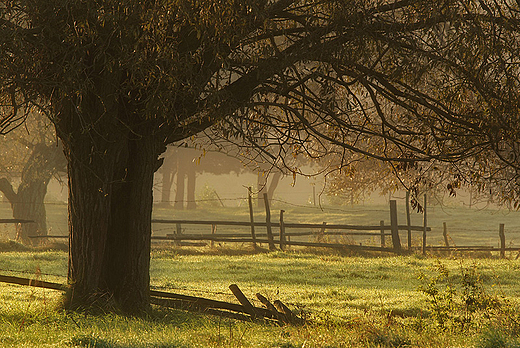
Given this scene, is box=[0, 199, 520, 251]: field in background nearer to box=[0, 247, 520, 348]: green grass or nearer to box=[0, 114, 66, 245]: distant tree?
box=[0, 114, 66, 245]: distant tree

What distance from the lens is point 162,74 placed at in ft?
23.7

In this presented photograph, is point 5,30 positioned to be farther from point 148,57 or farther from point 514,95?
point 514,95

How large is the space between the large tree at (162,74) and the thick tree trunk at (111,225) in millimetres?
17

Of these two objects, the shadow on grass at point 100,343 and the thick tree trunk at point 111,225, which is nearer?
the shadow on grass at point 100,343

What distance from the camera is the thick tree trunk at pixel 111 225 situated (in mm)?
8375

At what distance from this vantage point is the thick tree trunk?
8.38 metres

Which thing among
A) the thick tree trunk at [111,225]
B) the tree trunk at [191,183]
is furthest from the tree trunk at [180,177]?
the thick tree trunk at [111,225]

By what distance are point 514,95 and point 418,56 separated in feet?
5.22

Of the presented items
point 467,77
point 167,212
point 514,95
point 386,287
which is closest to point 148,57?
point 467,77

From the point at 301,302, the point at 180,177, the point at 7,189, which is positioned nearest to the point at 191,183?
the point at 180,177

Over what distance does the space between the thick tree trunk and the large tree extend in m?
0.02

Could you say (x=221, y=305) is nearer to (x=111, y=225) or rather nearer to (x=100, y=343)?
(x=111, y=225)

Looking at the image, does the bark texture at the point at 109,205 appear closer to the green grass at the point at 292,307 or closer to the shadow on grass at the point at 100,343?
the green grass at the point at 292,307

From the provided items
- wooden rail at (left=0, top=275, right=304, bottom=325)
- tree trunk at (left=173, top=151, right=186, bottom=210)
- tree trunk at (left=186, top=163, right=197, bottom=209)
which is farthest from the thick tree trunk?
tree trunk at (left=186, top=163, right=197, bottom=209)
